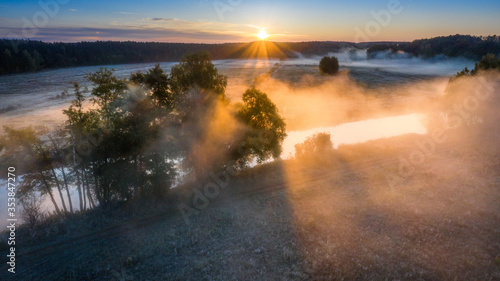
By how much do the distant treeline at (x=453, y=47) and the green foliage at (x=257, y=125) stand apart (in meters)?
92.9

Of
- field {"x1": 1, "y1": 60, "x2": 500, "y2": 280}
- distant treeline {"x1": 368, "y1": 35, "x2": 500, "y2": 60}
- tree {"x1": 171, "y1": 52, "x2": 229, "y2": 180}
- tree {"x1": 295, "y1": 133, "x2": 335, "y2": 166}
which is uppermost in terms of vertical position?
distant treeline {"x1": 368, "y1": 35, "x2": 500, "y2": 60}

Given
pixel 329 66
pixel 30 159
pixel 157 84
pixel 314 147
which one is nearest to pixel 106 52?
pixel 329 66

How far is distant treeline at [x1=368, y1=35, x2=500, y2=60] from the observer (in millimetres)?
91875

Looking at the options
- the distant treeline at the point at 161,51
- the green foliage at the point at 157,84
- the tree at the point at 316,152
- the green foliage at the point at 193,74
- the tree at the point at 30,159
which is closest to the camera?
the tree at the point at 30,159

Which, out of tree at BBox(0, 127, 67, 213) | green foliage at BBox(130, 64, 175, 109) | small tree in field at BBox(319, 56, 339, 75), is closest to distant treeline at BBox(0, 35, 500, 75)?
small tree in field at BBox(319, 56, 339, 75)

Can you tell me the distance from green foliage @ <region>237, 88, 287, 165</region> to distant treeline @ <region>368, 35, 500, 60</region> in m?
92.9

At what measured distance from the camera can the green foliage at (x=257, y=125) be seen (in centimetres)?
2241

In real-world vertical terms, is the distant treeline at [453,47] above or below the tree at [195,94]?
above

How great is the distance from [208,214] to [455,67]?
10944 centimetres

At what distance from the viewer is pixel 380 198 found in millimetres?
20438

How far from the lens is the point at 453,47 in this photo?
10106 cm

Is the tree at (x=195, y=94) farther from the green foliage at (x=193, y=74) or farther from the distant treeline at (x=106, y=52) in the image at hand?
the distant treeline at (x=106, y=52)

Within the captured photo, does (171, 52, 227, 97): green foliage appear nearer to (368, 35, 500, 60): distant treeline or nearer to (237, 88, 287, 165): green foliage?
(237, 88, 287, 165): green foliage

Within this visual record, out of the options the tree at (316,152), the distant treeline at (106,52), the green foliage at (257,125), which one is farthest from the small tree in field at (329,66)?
the green foliage at (257,125)
